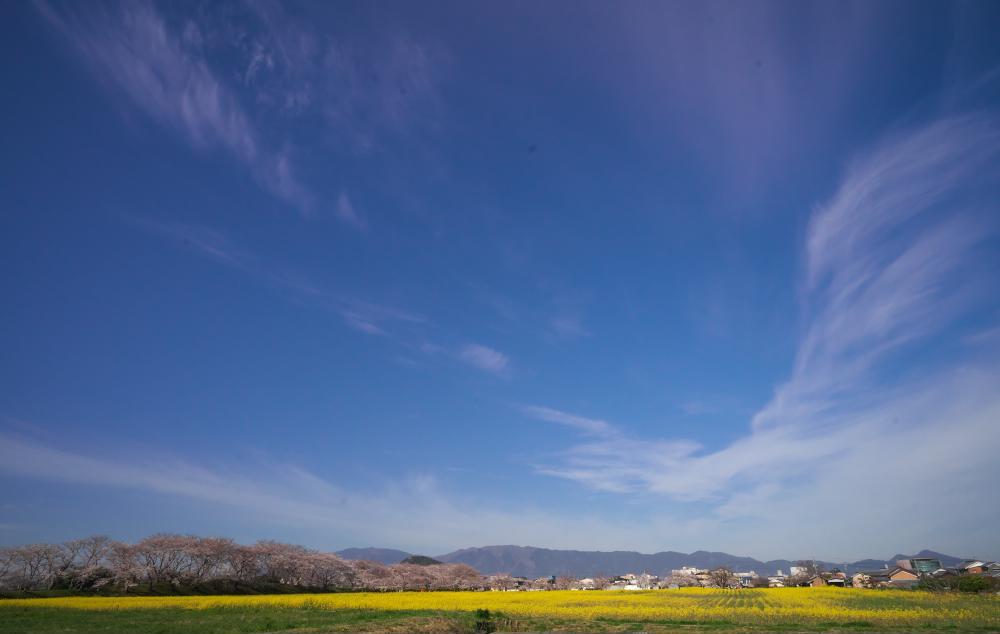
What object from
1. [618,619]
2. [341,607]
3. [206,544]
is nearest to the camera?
[618,619]

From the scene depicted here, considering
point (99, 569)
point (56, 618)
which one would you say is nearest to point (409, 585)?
point (99, 569)

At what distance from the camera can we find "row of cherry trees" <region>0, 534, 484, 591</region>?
6072 cm

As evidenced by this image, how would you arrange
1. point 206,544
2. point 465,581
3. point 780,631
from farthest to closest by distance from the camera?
point 465,581 → point 206,544 → point 780,631

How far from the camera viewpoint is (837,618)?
95.7ft

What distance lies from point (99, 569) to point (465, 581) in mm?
73707

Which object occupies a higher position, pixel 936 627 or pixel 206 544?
pixel 206 544

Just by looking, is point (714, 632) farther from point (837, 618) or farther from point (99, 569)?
point (99, 569)

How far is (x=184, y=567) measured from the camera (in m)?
71.1

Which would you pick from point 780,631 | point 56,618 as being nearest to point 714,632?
point 780,631

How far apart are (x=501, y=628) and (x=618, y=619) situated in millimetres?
8164

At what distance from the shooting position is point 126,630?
2369 cm

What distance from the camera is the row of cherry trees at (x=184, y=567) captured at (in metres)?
60.7

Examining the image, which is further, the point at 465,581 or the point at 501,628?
the point at 465,581

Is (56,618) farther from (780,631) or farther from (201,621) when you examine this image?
(780,631)
